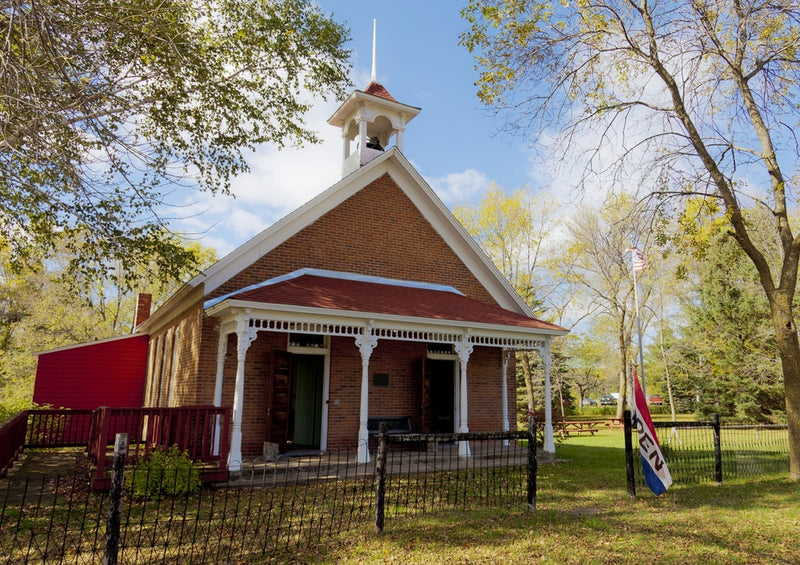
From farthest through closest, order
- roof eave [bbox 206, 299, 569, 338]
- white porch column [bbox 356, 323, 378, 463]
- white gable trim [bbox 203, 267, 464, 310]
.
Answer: white gable trim [bbox 203, 267, 464, 310] → white porch column [bbox 356, 323, 378, 463] → roof eave [bbox 206, 299, 569, 338]

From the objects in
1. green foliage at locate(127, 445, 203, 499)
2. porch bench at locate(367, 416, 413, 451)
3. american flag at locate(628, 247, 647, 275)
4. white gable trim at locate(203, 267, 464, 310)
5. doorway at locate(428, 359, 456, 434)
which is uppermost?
american flag at locate(628, 247, 647, 275)

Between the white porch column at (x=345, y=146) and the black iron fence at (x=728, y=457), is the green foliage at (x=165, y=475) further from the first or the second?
the white porch column at (x=345, y=146)

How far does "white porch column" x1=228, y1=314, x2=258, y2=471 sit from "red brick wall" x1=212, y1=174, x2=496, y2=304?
2299mm

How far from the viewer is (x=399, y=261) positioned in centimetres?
1388

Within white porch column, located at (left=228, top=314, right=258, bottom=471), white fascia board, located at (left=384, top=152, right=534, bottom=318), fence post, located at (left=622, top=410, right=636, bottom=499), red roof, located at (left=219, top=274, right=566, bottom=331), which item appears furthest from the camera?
white fascia board, located at (left=384, top=152, right=534, bottom=318)

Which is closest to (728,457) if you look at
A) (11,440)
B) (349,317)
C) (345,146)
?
(349,317)

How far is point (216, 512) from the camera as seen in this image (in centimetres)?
691

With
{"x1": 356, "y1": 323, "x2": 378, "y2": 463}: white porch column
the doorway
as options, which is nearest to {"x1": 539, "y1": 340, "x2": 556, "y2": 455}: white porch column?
the doorway

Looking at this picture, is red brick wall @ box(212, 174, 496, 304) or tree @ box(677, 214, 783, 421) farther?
tree @ box(677, 214, 783, 421)

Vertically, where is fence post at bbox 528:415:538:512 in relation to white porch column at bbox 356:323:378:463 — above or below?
below

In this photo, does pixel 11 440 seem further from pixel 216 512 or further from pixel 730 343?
pixel 730 343

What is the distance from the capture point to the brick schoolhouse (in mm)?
10438

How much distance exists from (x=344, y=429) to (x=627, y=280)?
2277 cm

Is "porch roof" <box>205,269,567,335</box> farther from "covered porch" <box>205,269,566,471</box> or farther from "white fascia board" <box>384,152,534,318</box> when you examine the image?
"white fascia board" <box>384,152,534,318</box>
